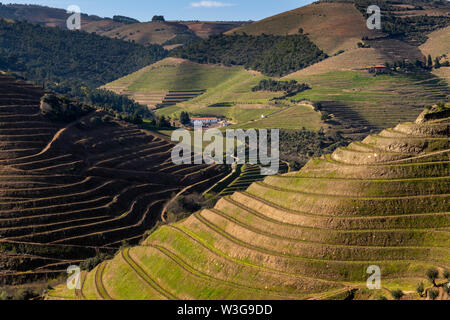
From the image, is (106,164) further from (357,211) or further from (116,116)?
(357,211)

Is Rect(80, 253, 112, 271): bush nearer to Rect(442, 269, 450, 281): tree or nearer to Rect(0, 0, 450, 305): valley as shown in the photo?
Rect(0, 0, 450, 305): valley

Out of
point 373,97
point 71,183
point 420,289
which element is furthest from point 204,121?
point 420,289

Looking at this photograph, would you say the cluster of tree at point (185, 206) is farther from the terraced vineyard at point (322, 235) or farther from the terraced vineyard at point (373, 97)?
the terraced vineyard at point (373, 97)

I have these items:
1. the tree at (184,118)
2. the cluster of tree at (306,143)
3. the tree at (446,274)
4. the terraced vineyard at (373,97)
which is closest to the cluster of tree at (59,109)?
the cluster of tree at (306,143)

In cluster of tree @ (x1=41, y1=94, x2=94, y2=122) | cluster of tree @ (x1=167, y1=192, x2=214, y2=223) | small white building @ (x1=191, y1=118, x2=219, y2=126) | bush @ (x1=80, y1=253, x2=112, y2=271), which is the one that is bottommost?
bush @ (x1=80, y1=253, x2=112, y2=271)

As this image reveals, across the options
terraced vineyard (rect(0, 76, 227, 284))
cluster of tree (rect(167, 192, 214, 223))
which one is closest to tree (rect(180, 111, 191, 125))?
terraced vineyard (rect(0, 76, 227, 284))

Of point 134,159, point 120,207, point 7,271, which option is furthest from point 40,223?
point 134,159
